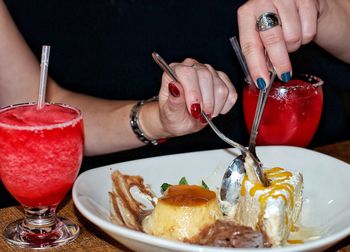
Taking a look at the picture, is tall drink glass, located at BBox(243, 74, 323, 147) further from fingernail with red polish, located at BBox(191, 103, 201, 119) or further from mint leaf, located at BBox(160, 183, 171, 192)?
mint leaf, located at BBox(160, 183, 171, 192)

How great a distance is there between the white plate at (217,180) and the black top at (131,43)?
0.68 m

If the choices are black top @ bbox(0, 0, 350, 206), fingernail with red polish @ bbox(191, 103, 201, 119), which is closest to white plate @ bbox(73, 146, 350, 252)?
fingernail with red polish @ bbox(191, 103, 201, 119)

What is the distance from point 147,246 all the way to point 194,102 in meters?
0.40

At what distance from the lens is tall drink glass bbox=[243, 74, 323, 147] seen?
63.9 inches

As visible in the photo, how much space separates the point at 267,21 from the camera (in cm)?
145

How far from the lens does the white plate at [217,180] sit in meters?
1.20

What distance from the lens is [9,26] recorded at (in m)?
1.92

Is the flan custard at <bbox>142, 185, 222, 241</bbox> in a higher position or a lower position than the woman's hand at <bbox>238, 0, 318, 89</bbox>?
lower

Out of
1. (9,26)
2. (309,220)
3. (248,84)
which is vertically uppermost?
(9,26)

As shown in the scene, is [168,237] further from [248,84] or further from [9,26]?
[9,26]

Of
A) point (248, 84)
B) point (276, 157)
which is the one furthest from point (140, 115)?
point (276, 157)

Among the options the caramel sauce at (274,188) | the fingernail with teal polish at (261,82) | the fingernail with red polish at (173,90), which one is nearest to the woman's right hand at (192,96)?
the fingernail with red polish at (173,90)

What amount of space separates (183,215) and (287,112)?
1.67 feet

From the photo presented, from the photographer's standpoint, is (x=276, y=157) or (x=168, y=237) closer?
(x=168, y=237)
